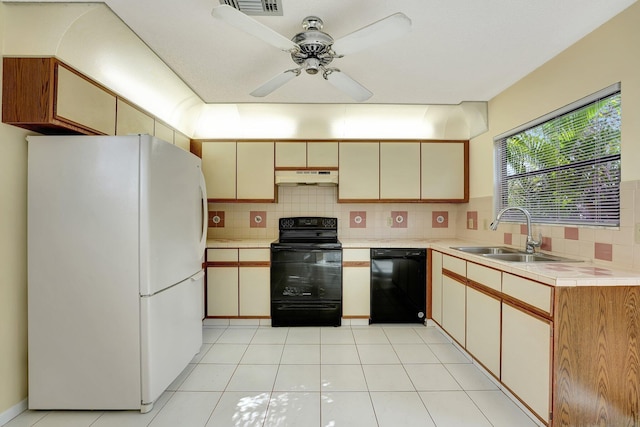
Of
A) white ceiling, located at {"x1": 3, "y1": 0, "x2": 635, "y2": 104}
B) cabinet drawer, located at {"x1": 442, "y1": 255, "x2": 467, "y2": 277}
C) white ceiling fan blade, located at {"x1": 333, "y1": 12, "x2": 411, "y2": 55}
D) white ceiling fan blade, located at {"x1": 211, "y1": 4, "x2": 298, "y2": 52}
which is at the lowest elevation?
cabinet drawer, located at {"x1": 442, "y1": 255, "x2": 467, "y2": 277}

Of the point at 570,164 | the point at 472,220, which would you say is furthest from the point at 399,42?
the point at 472,220

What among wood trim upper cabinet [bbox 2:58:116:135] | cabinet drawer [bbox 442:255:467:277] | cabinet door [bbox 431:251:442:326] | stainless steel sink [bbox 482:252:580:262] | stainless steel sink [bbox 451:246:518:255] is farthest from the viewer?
cabinet door [bbox 431:251:442:326]

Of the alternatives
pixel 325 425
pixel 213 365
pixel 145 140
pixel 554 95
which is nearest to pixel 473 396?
pixel 325 425

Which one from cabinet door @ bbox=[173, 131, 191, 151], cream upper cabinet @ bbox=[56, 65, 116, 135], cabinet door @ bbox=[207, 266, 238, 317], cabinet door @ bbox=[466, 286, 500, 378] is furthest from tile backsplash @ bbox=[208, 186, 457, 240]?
cream upper cabinet @ bbox=[56, 65, 116, 135]

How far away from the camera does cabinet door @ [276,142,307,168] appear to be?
11.4 ft

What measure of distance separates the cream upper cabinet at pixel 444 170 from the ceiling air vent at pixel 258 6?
2.33 meters

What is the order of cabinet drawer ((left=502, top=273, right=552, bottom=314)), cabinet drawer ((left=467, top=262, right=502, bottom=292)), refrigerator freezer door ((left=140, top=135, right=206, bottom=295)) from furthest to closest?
cabinet drawer ((left=467, top=262, right=502, bottom=292)) < refrigerator freezer door ((left=140, top=135, right=206, bottom=295)) < cabinet drawer ((left=502, top=273, right=552, bottom=314))

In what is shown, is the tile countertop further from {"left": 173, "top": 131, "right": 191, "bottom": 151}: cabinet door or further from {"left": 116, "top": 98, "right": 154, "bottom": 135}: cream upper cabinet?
{"left": 173, "top": 131, "right": 191, "bottom": 151}: cabinet door

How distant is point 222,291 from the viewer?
320cm

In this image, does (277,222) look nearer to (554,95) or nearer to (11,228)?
(11,228)

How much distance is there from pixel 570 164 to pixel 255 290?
2941 mm

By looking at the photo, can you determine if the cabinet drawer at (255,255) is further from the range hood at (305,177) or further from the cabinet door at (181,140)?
the cabinet door at (181,140)

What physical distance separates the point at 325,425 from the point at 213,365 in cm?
111

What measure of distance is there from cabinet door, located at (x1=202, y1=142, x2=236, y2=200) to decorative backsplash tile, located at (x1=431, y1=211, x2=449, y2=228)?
2.50 meters
